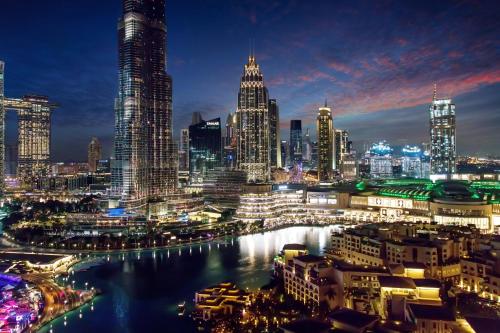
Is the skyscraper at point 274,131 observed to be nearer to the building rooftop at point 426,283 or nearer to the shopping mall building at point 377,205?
the shopping mall building at point 377,205

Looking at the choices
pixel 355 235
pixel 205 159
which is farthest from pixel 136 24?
pixel 205 159

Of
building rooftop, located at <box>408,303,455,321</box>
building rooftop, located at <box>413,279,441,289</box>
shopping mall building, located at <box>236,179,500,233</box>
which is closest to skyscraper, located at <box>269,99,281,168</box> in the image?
shopping mall building, located at <box>236,179,500,233</box>

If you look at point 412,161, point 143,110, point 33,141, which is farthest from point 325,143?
point 33,141

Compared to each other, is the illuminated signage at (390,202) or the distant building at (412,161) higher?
the distant building at (412,161)

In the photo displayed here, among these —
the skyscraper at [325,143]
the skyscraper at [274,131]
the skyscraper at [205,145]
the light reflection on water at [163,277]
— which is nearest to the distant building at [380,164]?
the skyscraper at [325,143]

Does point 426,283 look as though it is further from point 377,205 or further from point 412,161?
point 412,161

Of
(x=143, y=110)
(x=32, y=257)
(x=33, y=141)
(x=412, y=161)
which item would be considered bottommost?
(x=32, y=257)
